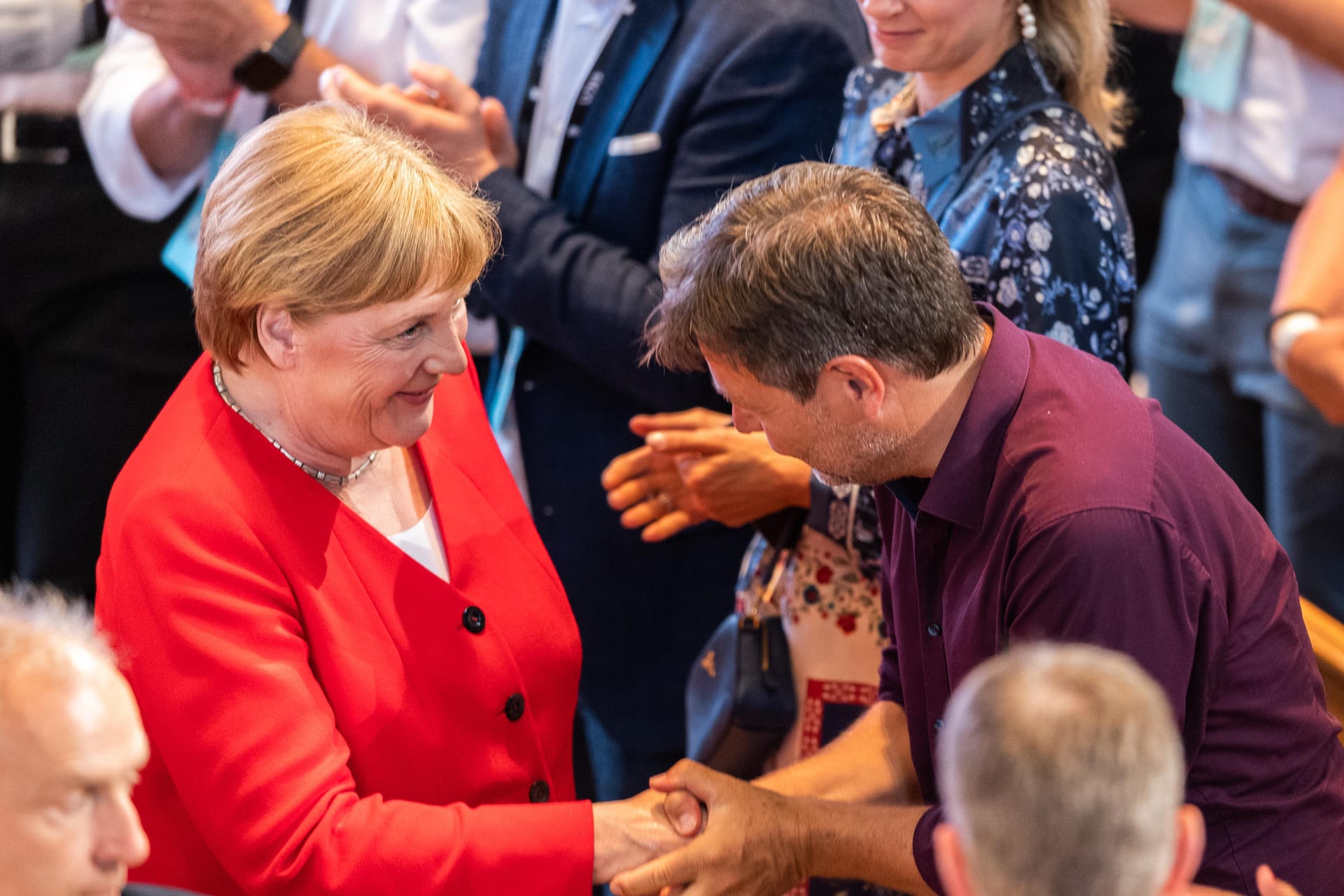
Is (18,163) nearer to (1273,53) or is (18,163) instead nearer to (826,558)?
(826,558)

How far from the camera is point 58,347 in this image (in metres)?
3.20

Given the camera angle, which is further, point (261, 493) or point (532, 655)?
point (532, 655)

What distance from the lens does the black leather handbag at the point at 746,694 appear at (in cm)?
218

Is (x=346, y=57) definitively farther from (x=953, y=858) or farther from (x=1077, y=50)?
(x=953, y=858)

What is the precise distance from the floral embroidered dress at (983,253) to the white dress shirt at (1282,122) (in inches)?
37.2

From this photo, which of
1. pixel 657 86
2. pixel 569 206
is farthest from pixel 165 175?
pixel 657 86

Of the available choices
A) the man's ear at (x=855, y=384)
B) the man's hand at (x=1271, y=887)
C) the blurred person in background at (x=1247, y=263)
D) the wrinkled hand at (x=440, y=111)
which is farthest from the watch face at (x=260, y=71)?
the man's hand at (x=1271, y=887)

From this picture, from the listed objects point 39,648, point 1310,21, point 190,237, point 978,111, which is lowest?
point 190,237

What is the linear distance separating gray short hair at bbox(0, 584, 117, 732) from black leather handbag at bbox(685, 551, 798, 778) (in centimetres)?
117

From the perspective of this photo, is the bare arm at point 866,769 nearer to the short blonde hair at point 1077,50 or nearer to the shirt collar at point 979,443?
the shirt collar at point 979,443

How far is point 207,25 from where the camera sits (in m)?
2.53

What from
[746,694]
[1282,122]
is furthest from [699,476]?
[1282,122]

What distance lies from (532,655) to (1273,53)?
6.81 ft

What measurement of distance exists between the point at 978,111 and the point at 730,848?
1.17 meters
